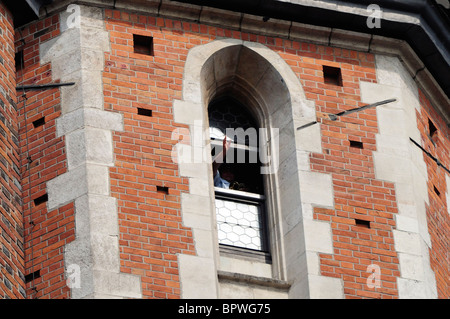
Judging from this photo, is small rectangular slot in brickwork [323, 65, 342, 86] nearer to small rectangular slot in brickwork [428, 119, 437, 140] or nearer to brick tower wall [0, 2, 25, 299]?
small rectangular slot in brickwork [428, 119, 437, 140]

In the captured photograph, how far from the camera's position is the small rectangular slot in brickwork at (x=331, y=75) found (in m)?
24.2

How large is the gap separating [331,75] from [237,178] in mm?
1793

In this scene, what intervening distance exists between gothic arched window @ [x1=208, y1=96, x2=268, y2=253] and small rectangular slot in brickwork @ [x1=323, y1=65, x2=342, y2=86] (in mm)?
1059

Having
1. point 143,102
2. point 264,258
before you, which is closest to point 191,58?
point 143,102

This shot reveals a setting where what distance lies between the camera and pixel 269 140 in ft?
78.3

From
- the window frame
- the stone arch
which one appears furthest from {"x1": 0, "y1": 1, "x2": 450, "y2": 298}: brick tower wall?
the window frame

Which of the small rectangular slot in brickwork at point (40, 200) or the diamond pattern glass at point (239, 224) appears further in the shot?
the diamond pattern glass at point (239, 224)

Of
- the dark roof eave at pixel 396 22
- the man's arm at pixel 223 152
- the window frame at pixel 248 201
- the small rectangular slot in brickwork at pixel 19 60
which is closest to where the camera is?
the window frame at pixel 248 201

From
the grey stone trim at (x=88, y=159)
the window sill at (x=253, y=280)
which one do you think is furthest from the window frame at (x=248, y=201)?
the grey stone trim at (x=88, y=159)

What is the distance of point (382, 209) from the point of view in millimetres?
23156

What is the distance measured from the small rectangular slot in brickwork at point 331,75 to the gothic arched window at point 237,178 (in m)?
1.06

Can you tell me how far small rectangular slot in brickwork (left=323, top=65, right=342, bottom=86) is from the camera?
79.5ft

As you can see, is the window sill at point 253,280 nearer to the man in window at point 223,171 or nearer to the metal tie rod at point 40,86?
the man in window at point 223,171

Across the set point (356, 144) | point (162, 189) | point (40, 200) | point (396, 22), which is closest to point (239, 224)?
point (162, 189)
